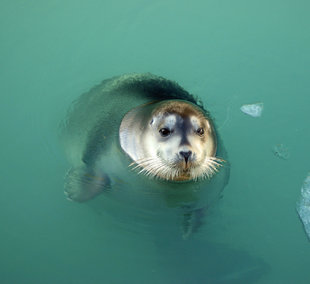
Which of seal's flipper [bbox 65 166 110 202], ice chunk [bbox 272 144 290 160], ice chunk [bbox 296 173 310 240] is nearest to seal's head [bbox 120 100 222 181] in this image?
seal's flipper [bbox 65 166 110 202]

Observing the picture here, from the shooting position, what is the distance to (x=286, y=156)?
3877 mm

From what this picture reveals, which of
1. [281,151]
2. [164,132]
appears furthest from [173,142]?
[281,151]

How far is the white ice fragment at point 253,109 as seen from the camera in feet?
13.6

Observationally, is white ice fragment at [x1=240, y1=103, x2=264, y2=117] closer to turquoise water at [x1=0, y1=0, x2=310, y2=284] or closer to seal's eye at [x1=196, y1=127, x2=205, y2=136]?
turquoise water at [x1=0, y1=0, x2=310, y2=284]

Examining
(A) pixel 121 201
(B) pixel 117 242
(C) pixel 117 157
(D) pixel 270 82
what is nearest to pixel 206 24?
(D) pixel 270 82

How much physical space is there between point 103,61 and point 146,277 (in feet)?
7.97

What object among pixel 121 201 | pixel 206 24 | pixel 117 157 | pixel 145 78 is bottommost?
pixel 121 201

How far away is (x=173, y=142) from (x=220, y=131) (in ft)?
4.28

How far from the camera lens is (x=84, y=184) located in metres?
3.42

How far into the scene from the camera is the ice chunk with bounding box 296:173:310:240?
353 cm

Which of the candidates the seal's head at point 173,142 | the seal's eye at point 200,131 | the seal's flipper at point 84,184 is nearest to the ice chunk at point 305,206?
the seal's head at point 173,142

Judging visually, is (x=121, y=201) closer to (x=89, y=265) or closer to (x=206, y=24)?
(x=89, y=265)

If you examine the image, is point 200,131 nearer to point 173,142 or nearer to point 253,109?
point 173,142

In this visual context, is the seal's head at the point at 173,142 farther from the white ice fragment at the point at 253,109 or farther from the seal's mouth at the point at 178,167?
the white ice fragment at the point at 253,109
